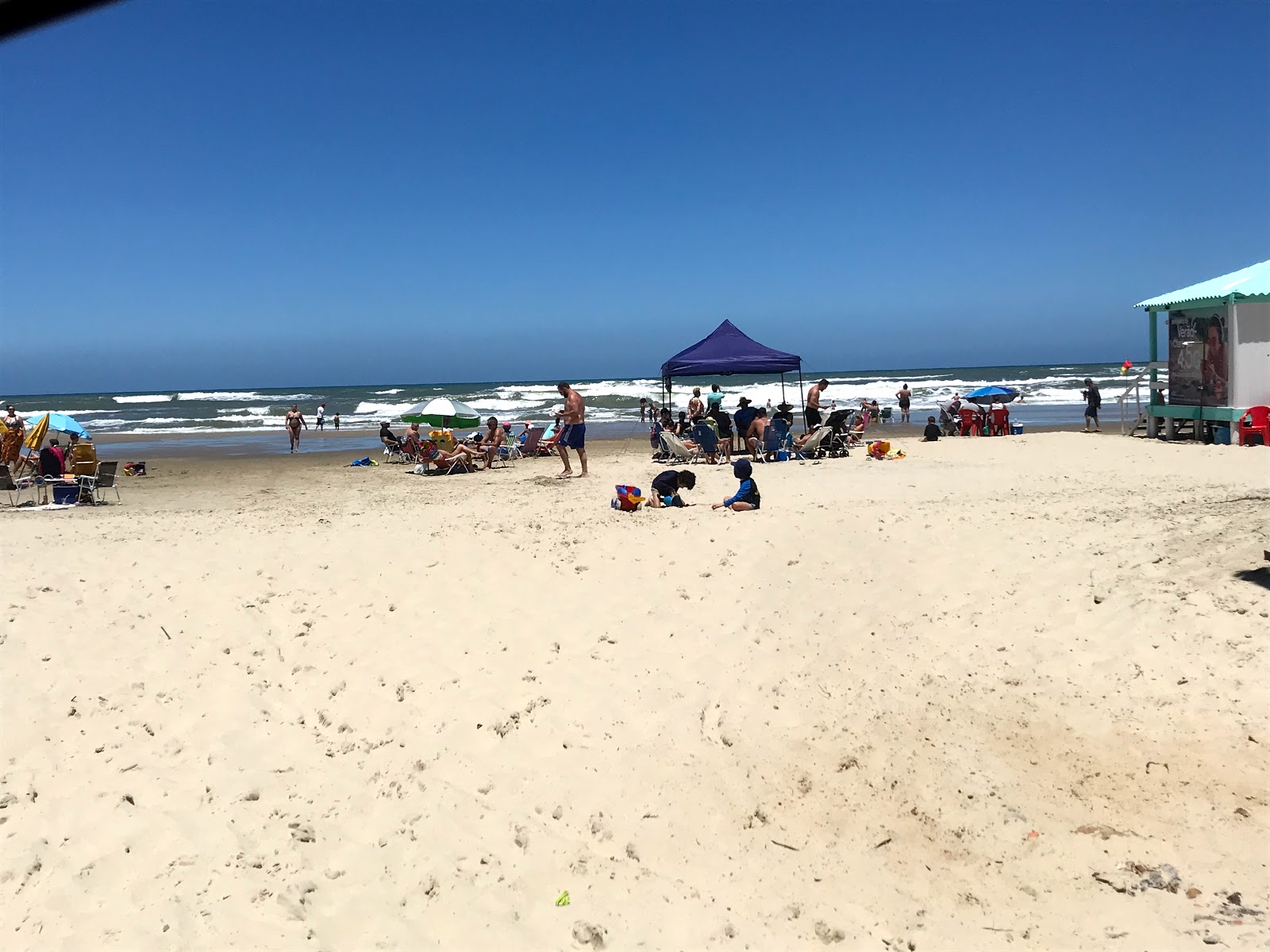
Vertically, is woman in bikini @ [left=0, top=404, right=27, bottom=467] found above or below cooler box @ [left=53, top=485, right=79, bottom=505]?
above

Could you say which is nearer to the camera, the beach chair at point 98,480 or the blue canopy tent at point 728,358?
the beach chair at point 98,480

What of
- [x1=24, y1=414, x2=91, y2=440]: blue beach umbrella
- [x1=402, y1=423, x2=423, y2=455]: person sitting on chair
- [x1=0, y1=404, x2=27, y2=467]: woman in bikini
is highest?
[x1=24, y1=414, x2=91, y2=440]: blue beach umbrella

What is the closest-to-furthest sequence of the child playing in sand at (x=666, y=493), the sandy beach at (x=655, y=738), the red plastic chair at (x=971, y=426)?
the sandy beach at (x=655, y=738) < the child playing in sand at (x=666, y=493) < the red plastic chair at (x=971, y=426)

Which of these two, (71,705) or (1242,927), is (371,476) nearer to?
(71,705)

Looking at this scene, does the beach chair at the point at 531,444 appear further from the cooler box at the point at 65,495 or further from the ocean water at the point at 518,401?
the ocean water at the point at 518,401

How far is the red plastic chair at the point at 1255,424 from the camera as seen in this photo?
13.6 metres

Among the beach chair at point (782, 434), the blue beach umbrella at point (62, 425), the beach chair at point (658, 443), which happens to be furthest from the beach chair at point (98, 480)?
the beach chair at point (782, 434)

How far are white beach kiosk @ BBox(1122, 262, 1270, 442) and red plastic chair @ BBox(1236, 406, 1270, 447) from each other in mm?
129

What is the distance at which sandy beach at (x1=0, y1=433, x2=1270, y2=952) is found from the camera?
3.31 m

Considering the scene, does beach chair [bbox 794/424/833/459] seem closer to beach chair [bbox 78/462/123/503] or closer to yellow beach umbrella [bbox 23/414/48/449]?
beach chair [bbox 78/462/123/503]

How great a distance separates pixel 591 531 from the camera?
7770mm

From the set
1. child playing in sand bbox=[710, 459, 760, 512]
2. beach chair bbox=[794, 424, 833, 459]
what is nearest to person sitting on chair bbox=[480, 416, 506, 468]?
beach chair bbox=[794, 424, 833, 459]

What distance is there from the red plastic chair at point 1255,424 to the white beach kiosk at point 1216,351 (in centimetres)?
13

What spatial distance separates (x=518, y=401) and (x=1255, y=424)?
131ft
